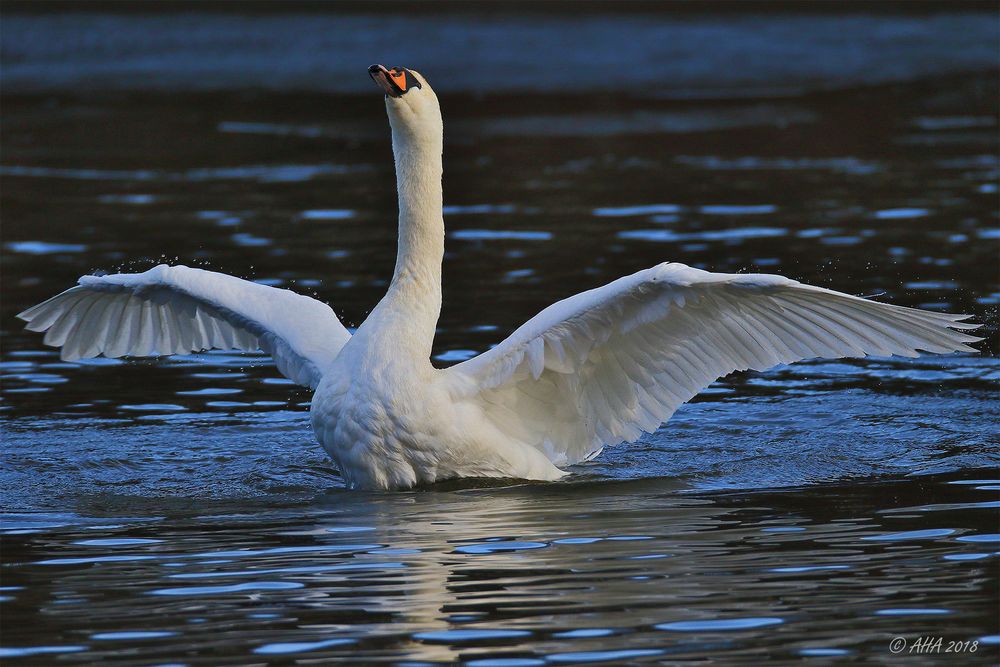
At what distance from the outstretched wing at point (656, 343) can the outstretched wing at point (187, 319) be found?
1223 mm

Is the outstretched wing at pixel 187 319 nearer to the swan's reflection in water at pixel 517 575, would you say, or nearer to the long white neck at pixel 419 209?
the long white neck at pixel 419 209

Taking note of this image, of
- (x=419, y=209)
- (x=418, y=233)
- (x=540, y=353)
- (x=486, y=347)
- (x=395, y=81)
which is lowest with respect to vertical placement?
(x=486, y=347)

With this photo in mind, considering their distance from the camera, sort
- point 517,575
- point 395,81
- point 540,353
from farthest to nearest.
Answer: point 395,81 < point 540,353 < point 517,575

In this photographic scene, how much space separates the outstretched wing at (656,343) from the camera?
8281mm

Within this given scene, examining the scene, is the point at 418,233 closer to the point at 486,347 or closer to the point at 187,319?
the point at 187,319

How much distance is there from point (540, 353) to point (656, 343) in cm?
67

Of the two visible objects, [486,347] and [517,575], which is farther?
[486,347]

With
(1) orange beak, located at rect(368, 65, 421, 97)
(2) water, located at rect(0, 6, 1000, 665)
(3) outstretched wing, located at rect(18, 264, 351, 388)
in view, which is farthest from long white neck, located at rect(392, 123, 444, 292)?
(2) water, located at rect(0, 6, 1000, 665)

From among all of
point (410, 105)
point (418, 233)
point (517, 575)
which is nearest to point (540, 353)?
point (418, 233)

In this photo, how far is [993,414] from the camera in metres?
10.2

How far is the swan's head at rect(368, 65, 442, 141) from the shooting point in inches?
340

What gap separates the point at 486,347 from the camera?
11.9 metres

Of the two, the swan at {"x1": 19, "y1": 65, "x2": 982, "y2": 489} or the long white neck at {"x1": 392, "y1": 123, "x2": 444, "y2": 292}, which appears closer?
the swan at {"x1": 19, "y1": 65, "x2": 982, "y2": 489}

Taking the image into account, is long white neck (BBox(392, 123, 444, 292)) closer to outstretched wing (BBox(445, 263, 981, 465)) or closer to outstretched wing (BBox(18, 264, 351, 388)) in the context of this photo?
outstretched wing (BBox(445, 263, 981, 465))
